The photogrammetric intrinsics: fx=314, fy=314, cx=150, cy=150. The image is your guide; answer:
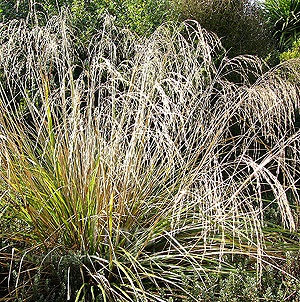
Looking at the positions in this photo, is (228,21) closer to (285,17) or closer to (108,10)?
(108,10)

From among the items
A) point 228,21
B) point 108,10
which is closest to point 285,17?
point 228,21

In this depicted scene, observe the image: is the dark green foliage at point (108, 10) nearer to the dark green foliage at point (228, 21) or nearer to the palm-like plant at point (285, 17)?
the dark green foliage at point (228, 21)

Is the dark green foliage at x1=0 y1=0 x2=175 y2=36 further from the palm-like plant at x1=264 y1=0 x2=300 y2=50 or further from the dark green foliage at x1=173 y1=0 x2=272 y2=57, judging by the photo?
the palm-like plant at x1=264 y1=0 x2=300 y2=50

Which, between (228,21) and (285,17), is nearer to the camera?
(228,21)

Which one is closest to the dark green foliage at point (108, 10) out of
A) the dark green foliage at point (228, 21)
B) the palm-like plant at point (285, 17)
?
the dark green foliage at point (228, 21)

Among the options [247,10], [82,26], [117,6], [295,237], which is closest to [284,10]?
[247,10]

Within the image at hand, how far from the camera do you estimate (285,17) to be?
26.8 ft

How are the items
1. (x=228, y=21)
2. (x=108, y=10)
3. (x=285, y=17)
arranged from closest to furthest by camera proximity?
1. (x=108, y=10)
2. (x=228, y=21)
3. (x=285, y=17)

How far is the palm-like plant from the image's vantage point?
26.3 ft

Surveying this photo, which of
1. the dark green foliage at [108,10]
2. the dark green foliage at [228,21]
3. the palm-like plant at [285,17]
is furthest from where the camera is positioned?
the palm-like plant at [285,17]

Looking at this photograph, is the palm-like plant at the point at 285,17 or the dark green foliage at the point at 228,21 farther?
the palm-like plant at the point at 285,17

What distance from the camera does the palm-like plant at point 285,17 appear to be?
26.3ft

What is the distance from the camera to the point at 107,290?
5.14 ft

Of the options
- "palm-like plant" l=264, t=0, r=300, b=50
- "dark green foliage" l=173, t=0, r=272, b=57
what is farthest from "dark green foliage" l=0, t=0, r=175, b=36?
"palm-like plant" l=264, t=0, r=300, b=50
